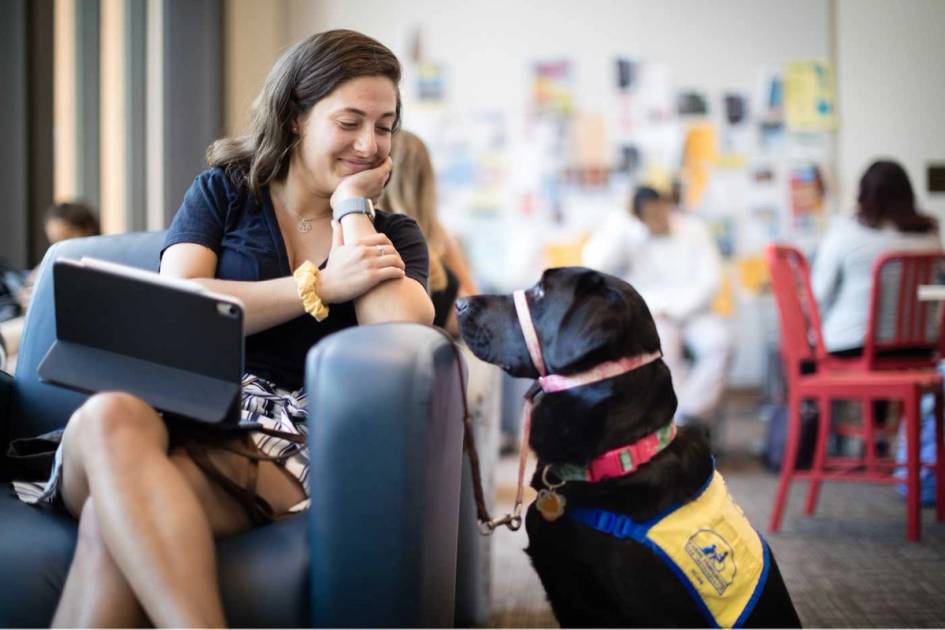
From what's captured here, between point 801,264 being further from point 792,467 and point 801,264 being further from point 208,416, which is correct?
point 208,416

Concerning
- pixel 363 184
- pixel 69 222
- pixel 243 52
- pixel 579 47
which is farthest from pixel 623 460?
pixel 579 47

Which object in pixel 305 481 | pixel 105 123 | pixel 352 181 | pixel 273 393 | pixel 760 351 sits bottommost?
pixel 760 351

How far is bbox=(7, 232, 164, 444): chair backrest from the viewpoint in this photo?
1.60 metres

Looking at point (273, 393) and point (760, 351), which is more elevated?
point (273, 393)

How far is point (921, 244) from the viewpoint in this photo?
318cm

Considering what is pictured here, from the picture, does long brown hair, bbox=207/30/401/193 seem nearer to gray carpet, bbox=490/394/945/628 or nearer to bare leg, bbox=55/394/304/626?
bare leg, bbox=55/394/304/626

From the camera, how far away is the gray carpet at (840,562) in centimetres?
197

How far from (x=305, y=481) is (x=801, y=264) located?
1.92 meters

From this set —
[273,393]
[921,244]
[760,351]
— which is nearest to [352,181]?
[273,393]

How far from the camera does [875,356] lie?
2832 mm

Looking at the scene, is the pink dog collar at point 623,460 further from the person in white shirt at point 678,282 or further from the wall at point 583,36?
the wall at point 583,36

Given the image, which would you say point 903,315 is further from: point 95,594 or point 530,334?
point 95,594

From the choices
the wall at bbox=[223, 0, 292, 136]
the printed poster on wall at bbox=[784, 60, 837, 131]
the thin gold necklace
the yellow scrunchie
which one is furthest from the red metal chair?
the wall at bbox=[223, 0, 292, 136]

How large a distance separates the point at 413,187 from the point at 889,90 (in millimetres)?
4251
